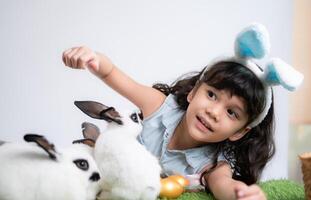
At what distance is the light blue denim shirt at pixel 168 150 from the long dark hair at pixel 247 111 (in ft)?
0.07

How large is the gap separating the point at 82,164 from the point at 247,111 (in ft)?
1.20

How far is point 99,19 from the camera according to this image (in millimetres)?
988

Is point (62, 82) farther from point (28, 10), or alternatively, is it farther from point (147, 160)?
point (147, 160)

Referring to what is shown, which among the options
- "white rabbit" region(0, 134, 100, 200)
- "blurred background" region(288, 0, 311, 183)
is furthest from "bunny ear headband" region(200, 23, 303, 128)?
"blurred background" region(288, 0, 311, 183)

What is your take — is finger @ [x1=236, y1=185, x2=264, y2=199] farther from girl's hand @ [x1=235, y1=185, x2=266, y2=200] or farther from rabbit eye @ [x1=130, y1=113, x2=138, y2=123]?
rabbit eye @ [x1=130, y1=113, x2=138, y2=123]

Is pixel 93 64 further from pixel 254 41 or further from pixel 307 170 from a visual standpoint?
pixel 307 170

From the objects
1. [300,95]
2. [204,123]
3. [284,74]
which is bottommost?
[300,95]

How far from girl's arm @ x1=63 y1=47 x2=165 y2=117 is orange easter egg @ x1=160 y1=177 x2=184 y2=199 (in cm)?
20

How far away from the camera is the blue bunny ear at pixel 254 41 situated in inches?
25.9

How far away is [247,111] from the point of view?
0.75 meters

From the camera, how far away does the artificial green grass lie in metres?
0.70

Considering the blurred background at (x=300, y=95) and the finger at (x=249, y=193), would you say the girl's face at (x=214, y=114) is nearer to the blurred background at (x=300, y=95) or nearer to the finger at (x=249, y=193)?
the finger at (x=249, y=193)

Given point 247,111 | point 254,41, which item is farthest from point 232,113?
point 254,41

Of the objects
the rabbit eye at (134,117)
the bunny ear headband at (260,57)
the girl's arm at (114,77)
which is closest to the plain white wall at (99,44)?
the girl's arm at (114,77)
